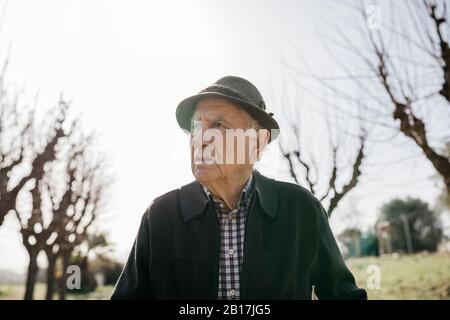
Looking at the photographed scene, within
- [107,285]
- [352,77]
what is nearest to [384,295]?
[352,77]

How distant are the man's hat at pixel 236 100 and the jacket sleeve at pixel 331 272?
675mm

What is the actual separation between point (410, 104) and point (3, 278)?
115 ft

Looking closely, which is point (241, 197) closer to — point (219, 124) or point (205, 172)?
point (205, 172)

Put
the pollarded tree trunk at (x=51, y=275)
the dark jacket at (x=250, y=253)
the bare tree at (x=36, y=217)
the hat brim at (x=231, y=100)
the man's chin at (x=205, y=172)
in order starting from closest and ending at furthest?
the dark jacket at (x=250, y=253), the man's chin at (x=205, y=172), the hat brim at (x=231, y=100), the bare tree at (x=36, y=217), the pollarded tree trunk at (x=51, y=275)

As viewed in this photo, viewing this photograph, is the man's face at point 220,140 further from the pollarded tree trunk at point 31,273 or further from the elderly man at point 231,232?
the pollarded tree trunk at point 31,273

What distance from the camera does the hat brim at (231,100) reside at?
2145 millimetres

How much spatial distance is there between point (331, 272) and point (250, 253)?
483 mm

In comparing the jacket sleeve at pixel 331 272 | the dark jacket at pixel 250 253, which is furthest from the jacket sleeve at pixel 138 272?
the jacket sleeve at pixel 331 272

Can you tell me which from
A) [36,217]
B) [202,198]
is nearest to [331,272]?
[202,198]

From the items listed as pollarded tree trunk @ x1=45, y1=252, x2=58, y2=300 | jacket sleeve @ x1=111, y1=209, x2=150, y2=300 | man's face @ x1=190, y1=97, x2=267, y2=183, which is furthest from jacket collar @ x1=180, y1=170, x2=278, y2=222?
pollarded tree trunk @ x1=45, y1=252, x2=58, y2=300

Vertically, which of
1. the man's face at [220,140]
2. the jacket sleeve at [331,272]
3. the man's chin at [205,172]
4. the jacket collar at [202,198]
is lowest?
the jacket sleeve at [331,272]

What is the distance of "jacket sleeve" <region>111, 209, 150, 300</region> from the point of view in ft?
6.28

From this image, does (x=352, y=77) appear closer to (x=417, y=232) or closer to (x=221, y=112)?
(x=221, y=112)

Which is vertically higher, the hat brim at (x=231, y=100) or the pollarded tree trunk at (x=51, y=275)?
the hat brim at (x=231, y=100)
